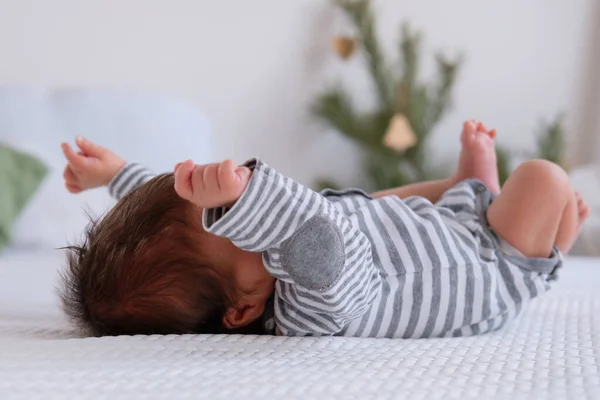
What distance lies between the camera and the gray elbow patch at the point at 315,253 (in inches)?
30.5

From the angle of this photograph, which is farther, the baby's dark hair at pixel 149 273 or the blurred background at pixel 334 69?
the blurred background at pixel 334 69

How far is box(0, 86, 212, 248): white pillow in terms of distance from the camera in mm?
1777

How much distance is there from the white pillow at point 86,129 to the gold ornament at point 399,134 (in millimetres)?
655

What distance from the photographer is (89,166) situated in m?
1.16

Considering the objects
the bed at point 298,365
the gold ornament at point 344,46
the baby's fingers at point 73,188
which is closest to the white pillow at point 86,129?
the baby's fingers at point 73,188

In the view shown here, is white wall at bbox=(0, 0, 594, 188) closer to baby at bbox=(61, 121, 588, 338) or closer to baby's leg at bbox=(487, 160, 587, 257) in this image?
baby at bbox=(61, 121, 588, 338)

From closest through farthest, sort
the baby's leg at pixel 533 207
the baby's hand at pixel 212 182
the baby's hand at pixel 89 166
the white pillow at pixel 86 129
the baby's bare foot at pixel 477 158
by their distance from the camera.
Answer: the baby's hand at pixel 212 182
the baby's leg at pixel 533 207
the baby's hand at pixel 89 166
the baby's bare foot at pixel 477 158
the white pillow at pixel 86 129

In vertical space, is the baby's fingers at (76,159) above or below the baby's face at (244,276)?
above

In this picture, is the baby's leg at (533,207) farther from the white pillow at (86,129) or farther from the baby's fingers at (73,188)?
the white pillow at (86,129)

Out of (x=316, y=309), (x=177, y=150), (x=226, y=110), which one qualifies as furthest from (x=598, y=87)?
(x=316, y=309)

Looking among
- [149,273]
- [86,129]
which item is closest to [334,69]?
[86,129]

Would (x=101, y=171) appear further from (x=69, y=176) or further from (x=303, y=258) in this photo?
(x=303, y=258)

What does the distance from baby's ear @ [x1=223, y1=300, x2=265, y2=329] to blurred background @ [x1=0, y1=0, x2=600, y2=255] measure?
1.51 m

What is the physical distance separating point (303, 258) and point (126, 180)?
47cm
